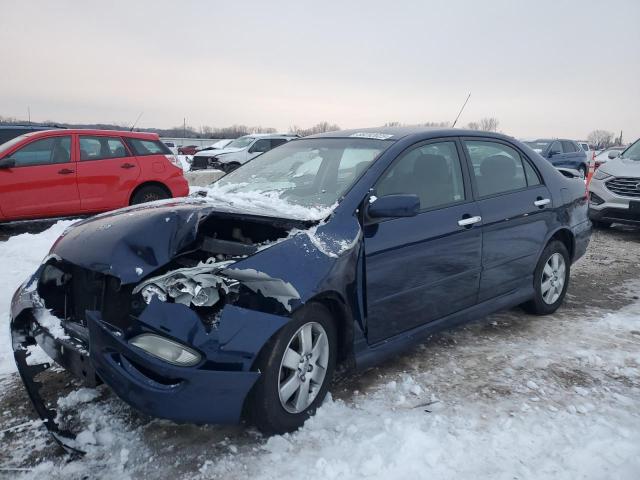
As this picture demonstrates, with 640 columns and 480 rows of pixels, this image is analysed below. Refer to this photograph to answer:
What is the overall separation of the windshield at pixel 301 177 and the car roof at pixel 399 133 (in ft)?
0.27

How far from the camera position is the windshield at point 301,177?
10.1 ft

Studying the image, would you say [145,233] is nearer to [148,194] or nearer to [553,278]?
[553,278]

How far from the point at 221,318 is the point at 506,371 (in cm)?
214

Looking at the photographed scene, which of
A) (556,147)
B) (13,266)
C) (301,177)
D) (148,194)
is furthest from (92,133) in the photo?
(556,147)

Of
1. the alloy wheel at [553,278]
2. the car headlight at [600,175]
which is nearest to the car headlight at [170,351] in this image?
the alloy wheel at [553,278]

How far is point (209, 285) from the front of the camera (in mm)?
2434

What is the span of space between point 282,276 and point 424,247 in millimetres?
1161

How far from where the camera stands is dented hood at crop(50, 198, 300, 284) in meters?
2.52

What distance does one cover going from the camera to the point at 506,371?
3.48 metres

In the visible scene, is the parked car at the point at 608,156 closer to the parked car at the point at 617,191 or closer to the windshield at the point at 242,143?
the parked car at the point at 617,191

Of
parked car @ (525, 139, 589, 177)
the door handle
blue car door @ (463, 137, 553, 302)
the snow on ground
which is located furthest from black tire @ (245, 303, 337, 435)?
parked car @ (525, 139, 589, 177)

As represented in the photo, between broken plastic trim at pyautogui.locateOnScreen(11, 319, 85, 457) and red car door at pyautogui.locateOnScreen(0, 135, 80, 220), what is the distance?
541 cm

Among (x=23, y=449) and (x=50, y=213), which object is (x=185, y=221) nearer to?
(x=23, y=449)

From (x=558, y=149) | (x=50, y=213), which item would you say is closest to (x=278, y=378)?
(x=50, y=213)
